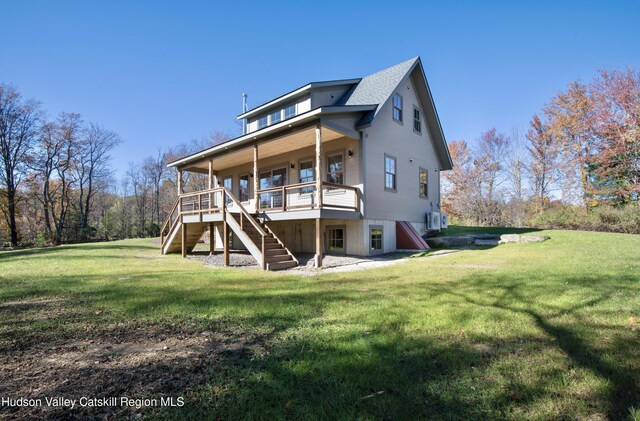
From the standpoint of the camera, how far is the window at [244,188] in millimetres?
17719

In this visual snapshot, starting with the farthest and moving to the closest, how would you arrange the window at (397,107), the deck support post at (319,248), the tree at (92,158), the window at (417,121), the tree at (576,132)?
the tree at (92,158) < the tree at (576,132) < the window at (417,121) < the window at (397,107) < the deck support post at (319,248)

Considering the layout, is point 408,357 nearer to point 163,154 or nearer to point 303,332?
point 303,332

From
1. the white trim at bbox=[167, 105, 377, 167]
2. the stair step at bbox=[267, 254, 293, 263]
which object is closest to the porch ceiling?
the white trim at bbox=[167, 105, 377, 167]

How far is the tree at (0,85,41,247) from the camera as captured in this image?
87.1 ft

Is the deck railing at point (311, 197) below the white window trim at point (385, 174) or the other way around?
below

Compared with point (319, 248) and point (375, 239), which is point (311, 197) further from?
point (319, 248)

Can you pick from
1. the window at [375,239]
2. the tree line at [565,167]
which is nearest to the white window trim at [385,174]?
the window at [375,239]

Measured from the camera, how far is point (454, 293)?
211 inches

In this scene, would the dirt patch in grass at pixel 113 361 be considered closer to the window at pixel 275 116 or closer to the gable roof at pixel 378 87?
the gable roof at pixel 378 87

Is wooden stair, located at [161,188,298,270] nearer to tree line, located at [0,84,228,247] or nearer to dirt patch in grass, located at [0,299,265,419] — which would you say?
dirt patch in grass, located at [0,299,265,419]

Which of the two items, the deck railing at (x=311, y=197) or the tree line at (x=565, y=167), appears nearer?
the deck railing at (x=311, y=197)

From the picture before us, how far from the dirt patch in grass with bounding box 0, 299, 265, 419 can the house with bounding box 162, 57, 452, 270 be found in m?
5.62

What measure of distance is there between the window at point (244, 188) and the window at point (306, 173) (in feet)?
15.8

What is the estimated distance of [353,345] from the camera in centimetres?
321
